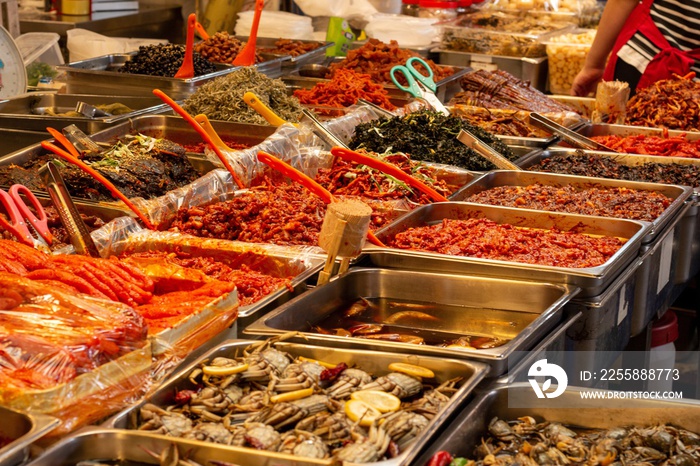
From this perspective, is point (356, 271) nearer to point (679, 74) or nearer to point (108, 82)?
point (108, 82)

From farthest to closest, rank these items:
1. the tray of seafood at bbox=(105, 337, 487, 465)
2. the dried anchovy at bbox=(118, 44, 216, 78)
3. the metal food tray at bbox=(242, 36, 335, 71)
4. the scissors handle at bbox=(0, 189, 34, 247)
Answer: the metal food tray at bbox=(242, 36, 335, 71)
the dried anchovy at bbox=(118, 44, 216, 78)
the scissors handle at bbox=(0, 189, 34, 247)
the tray of seafood at bbox=(105, 337, 487, 465)

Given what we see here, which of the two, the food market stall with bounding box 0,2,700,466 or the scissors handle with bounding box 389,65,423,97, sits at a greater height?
the scissors handle with bounding box 389,65,423,97

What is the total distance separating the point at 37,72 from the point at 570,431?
14.1ft

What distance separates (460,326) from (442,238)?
1.50 ft

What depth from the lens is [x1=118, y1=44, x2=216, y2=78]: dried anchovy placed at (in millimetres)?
4836

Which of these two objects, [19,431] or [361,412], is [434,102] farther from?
[19,431]

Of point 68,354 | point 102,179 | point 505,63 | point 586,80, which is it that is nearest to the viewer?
point 68,354

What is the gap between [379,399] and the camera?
1830 mm

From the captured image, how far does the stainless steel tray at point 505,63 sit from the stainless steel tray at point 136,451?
5189 millimetres

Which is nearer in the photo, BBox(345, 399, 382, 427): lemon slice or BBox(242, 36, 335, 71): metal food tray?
BBox(345, 399, 382, 427): lemon slice

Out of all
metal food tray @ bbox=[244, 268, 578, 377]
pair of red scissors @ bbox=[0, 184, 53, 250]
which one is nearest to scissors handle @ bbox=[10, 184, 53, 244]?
pair of red scissors @ bbox=[0, 184, 53, 250]

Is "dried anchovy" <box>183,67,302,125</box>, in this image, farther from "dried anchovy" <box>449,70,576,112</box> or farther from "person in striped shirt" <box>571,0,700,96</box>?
"person in striped shirt" <box>571,0,700,96</box>

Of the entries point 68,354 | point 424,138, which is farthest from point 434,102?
point 68,354

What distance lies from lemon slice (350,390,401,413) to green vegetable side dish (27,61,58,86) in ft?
13.2
